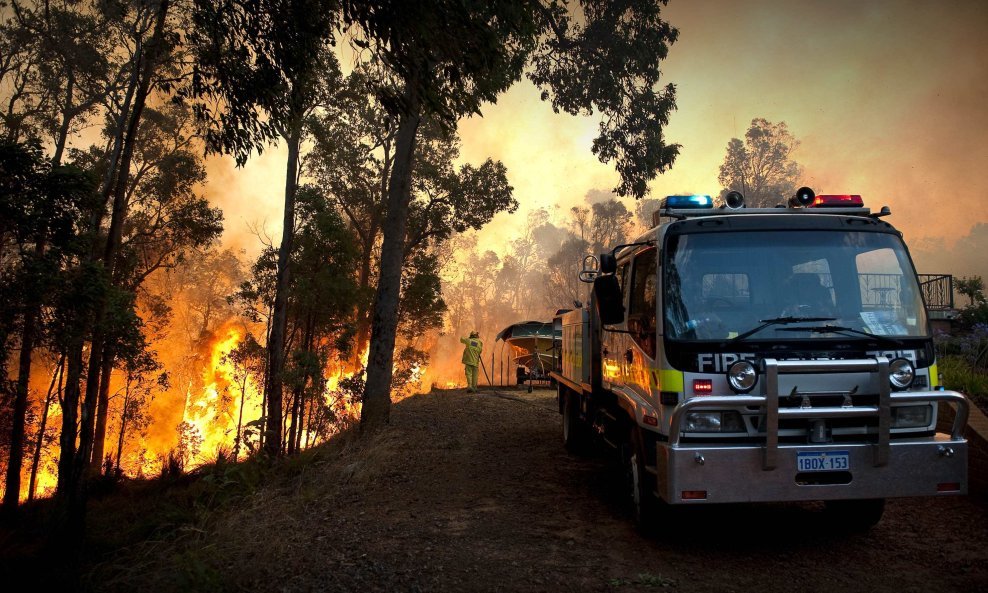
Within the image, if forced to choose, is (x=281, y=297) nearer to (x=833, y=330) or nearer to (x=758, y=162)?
(x=833, y=330)

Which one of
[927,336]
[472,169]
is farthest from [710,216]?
[472,169]

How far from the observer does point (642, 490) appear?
5211 mm

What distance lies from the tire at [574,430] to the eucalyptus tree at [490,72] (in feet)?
13.9

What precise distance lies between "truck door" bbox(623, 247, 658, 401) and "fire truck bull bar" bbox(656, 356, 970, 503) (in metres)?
0.81

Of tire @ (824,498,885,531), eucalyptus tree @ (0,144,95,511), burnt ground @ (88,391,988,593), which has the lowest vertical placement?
burnt ground @ (88,391,988,593)

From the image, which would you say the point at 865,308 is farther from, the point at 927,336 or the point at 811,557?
the point at 811,557

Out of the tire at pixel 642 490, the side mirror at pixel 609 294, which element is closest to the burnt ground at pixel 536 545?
the tire at pixel 642 490

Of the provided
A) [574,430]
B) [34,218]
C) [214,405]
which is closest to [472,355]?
[574,430]

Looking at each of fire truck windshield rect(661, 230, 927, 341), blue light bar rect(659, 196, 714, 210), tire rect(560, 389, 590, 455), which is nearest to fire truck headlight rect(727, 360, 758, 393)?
fire truck windshield rect(661, 230, 927, 341)

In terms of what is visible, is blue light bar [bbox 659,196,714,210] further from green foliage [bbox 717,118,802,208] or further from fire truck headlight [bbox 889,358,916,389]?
green foliage [bbox 717,118,802,208]

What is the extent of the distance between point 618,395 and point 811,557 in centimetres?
205

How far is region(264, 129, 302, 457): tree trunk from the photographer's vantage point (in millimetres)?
22125

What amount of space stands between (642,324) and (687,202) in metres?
1.25

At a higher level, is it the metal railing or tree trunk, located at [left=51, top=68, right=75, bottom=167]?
tree trunk, located at [left=51, top=68, right=75, bottom=167]
